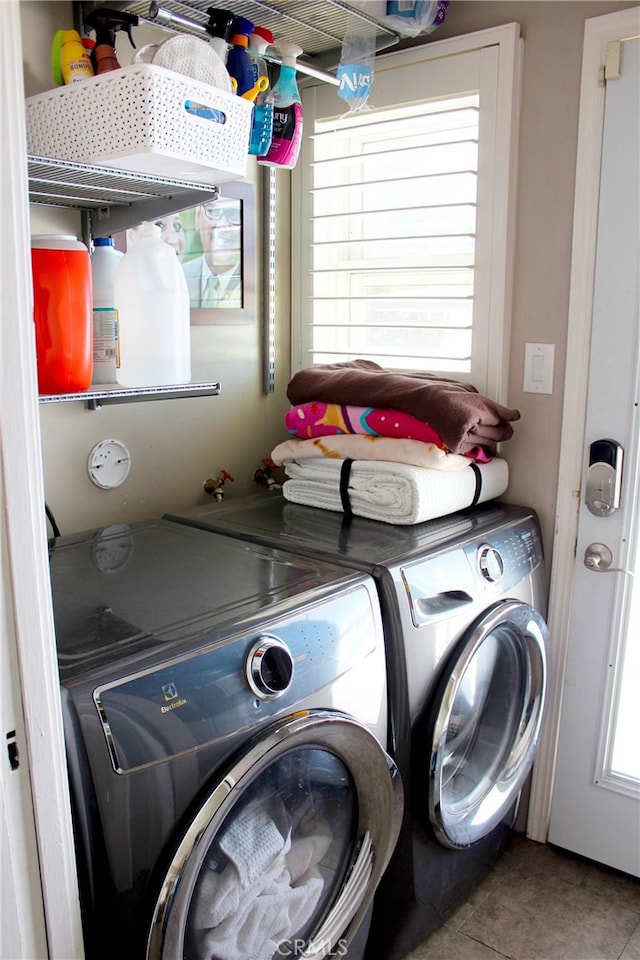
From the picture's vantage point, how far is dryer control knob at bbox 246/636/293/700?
125 centimetres

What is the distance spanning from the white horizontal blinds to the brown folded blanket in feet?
0.58

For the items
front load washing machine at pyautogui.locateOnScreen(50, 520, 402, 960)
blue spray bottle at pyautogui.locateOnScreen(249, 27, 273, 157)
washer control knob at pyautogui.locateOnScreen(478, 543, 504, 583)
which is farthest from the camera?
washer control knob at pyautogui.locateOnScreen(478, 543, 504, 583)

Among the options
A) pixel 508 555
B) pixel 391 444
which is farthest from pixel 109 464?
pixel 508 555

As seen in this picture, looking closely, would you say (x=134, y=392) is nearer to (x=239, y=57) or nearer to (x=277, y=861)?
(x=239, y=57)

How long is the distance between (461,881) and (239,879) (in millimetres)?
851

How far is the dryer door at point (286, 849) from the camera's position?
45.2 inches

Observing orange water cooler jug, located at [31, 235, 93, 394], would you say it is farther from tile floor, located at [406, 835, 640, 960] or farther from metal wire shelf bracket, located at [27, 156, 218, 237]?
tile floor, located at [406, 835, 640, 960]

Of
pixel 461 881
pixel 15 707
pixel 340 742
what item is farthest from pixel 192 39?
pixel 461 881

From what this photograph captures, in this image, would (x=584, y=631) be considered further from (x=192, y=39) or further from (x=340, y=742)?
(x=192, y=39)

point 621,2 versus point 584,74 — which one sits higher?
point 621,2

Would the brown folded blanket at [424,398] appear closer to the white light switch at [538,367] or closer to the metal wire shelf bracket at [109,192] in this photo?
the white light switch at [538,367]

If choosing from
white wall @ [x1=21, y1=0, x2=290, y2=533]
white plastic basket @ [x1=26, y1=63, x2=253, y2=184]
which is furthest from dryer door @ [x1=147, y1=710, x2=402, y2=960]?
white plastic basket @ [x1=26, y1=63, x2=253, y2=184]

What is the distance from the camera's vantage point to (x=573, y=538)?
205 centimetres

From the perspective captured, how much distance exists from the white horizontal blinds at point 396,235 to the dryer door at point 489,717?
74 centimetres
